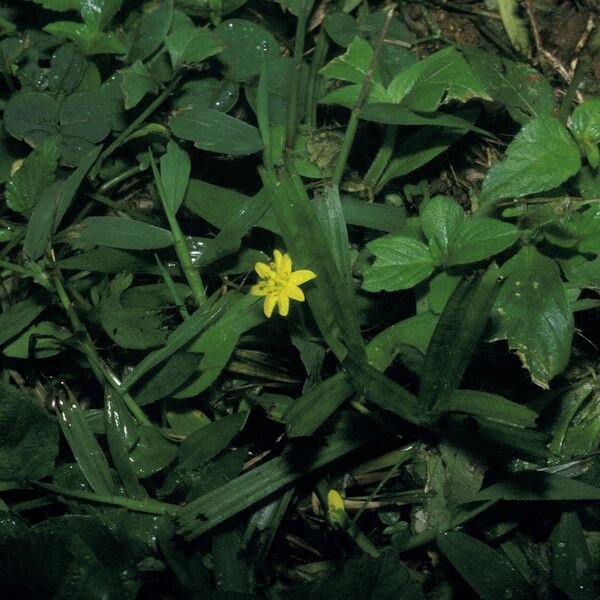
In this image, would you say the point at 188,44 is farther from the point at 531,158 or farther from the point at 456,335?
the point at 456,335

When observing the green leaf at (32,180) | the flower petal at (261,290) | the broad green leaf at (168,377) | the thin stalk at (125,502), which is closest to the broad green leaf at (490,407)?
the flower petal at (261,290)

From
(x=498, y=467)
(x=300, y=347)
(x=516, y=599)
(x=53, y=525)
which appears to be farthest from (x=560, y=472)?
(x=53, y=525)

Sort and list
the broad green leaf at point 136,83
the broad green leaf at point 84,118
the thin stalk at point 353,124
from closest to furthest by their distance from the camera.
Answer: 1. the thin stalk at point 353,124
2. the broad green leaf at point 136,83
3. the broad green leaf at point 84,118

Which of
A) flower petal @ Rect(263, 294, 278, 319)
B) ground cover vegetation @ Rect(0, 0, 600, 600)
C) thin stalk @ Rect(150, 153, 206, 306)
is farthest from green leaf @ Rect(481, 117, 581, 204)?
thin stalk @ Rect(150, 153, 206, 306)

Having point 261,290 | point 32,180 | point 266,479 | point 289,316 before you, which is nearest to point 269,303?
point 261,290

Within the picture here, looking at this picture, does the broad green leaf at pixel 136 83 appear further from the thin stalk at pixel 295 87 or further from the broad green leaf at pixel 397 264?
the broad green leaf at pixel 397 264

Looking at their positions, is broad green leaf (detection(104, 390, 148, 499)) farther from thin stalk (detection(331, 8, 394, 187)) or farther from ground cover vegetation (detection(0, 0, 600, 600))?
thin stalk (detection(331, 8, 394, 187))
